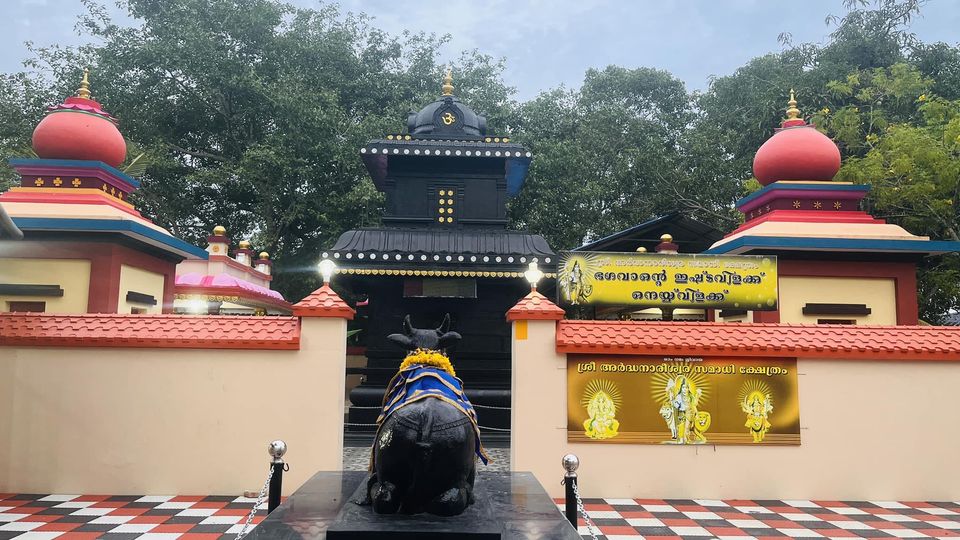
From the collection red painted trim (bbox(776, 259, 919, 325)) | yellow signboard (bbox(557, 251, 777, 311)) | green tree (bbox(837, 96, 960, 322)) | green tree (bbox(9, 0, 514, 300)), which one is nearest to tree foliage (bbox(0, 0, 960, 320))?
green tree (bbox(9, 0, 514, 300))

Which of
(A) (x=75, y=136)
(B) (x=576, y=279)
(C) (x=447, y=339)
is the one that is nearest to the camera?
(C) (x=447, y=339)

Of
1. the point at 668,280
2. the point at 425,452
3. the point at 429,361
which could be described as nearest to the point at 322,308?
the point at 429,361

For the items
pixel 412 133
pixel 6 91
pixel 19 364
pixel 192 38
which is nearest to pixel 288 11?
pixel 192 38

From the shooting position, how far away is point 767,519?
23.9 ft

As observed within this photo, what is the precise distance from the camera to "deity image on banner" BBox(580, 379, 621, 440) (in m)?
8.29

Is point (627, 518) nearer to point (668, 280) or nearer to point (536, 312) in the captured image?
point (536, 312)

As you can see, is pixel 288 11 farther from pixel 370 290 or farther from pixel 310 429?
pixel 310 429

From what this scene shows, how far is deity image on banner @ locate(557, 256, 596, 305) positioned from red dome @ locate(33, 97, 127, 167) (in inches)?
401

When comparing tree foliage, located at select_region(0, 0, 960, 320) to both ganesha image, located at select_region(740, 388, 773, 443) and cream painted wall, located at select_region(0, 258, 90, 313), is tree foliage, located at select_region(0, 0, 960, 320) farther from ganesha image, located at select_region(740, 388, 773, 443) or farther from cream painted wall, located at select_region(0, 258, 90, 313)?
ganesha image, located at select_region(740, 388, 773, 443)

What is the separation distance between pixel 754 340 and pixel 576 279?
118 inches

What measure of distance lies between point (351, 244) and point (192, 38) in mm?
16021

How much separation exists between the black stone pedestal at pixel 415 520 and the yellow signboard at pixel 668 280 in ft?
16.1

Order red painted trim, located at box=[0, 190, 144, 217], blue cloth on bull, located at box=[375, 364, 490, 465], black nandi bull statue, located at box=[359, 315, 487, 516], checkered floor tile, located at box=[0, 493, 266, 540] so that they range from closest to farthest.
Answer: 1. black nandi bull statue, located at box=[359, 315, 487, 516]
2. blue cloth on bull, located at box=[375, 364, 490, 465]
3. checkered floor tile, located at box=[0, 493, 266, 540]
4. red painted trim, located at box=[0, 190, 144, 217]

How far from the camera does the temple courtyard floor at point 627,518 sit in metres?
6.54
